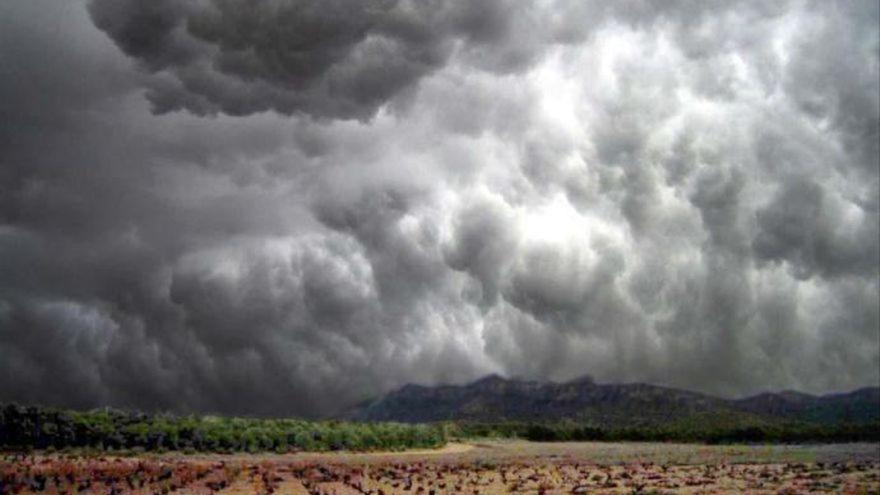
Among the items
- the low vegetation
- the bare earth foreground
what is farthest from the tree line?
the bare earth foreground

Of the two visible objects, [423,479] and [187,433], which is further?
[187,433]

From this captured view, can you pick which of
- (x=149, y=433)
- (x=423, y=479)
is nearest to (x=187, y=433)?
(x=149, y=433)

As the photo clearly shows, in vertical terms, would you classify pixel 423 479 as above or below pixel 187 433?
below

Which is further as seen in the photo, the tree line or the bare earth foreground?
the tree line

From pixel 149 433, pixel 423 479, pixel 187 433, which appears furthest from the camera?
pixel 187 433

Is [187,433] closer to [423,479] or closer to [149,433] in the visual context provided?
[149,433]

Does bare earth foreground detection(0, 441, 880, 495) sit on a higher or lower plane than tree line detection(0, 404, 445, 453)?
lower

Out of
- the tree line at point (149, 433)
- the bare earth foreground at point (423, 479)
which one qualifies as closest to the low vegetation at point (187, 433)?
the tree line at point (149, 433)

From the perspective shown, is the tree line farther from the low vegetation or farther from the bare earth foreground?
the bare earth foreground

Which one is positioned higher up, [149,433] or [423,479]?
[149,433]

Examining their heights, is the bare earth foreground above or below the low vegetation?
below

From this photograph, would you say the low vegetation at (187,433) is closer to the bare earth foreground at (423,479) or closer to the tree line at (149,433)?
the tree line at (149,433)

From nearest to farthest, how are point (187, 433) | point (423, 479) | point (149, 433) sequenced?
Answer: point (423, 479), point (149, 433), point (187, 433)

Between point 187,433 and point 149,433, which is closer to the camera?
point 149,433
